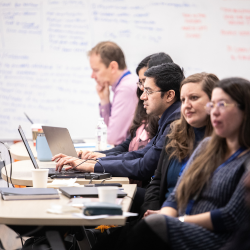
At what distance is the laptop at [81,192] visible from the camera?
4.74 ft

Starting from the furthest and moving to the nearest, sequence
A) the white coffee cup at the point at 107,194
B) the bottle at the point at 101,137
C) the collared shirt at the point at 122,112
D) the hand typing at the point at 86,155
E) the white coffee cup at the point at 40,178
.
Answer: the collared shirt at the point at 122,112
the bottle at the point at 101,137
the hand typing at the point at 86,155
the white coffee cup at the point at 40,178
the white coffee cup at the point at 107,194

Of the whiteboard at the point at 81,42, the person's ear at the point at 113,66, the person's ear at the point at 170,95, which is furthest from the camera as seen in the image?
the whiteboard at the point at 81,42

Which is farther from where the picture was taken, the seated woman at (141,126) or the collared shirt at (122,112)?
the collared shirt at (122,112)

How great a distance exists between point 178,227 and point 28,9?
3.39 metres

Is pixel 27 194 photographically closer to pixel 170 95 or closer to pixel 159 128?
pixel 159 128

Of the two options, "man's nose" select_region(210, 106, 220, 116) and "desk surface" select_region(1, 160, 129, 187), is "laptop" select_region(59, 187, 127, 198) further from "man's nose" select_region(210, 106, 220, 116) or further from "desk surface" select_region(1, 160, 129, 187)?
"man's nose" select_region(210, 106, 220, 116)

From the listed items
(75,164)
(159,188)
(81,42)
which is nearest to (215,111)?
(159,188)

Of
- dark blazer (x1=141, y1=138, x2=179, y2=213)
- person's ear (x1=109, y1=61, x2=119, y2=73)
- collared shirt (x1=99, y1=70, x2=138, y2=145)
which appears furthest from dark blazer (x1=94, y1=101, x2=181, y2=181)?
person's ear (x1=109, y1=61, x2=119, y2=73)

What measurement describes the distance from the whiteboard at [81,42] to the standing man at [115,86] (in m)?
0.47

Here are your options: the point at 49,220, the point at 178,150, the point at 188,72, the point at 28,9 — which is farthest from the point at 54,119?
the point at 49,220

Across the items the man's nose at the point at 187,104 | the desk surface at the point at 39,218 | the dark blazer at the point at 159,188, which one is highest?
the man's nose at the point at 187,104

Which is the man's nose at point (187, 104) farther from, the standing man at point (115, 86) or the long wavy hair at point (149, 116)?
the standing man at point (115, 86)

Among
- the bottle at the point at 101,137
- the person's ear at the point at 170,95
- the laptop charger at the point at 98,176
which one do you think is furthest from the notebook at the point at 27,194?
the bottle at the point at 101,137

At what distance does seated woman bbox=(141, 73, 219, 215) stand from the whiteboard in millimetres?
2384
